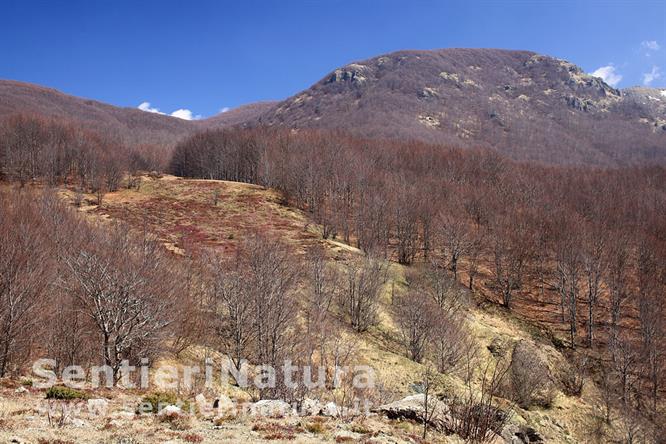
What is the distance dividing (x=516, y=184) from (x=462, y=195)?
23522mm

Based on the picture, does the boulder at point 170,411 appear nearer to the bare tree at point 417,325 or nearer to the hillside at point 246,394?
the hillside at point 246,394

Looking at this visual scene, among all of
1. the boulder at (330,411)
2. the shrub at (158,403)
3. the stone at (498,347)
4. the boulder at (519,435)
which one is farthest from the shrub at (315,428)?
the stone at (498,347)

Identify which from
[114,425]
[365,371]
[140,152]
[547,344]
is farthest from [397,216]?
[140,152]

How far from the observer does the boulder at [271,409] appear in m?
9.93

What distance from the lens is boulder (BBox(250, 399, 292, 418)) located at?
993 cm

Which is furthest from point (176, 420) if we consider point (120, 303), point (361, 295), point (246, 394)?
point (361, 295)

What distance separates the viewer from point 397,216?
5341 cm

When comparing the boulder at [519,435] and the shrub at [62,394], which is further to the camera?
the boulder at [519,435]

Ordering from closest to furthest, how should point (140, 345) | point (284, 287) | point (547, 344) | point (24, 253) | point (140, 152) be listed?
point (140, 345) < point (24, 253) < point (284, 287) < point (547, 344) < point (140, 152)

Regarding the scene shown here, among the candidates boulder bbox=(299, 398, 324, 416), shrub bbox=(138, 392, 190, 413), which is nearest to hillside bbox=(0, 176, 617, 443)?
shrub bbox=(138, 392, 190, 413)

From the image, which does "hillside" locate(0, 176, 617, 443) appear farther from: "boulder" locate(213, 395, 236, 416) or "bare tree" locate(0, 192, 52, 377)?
"bare tree" locate(0, 192, 52, 377)

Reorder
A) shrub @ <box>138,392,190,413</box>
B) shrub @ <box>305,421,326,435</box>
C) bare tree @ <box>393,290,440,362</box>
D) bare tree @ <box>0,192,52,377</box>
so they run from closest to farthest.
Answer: shrub @ <box>305,421,326,435</box> < shrub @ <box>138,392,190,413</box> < bare tree @ <box>0,192,52,377</box> < bare tree @ <box>393,290,440,362</box>

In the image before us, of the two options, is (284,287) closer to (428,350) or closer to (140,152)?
(428,350)

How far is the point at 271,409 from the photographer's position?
10242 mm
